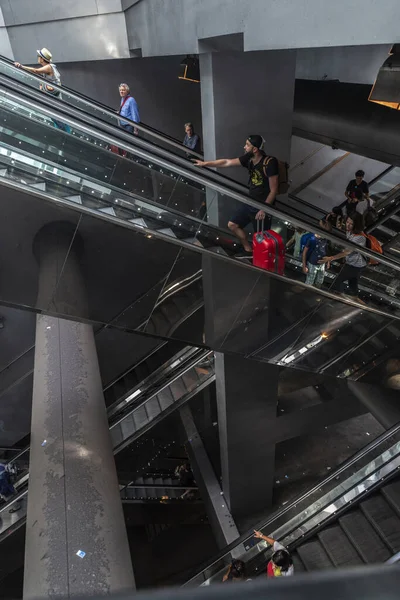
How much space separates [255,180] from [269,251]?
1.11 m

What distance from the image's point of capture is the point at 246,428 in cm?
A: 1174

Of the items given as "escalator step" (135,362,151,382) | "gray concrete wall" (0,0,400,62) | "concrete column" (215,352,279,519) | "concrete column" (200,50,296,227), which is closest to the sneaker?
"concrete column" (200,50,296,227)

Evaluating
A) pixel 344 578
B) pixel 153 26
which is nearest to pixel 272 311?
pixel 153 26

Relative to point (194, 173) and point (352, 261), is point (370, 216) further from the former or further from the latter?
point (194, 173)

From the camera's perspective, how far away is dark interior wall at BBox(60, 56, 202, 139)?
17.2 meters

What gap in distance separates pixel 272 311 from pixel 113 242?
306cm

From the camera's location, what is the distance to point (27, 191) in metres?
6.02

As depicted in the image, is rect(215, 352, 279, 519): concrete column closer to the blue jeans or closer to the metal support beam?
the metal support beam

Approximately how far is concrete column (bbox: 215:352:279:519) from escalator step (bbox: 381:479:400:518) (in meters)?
3.60

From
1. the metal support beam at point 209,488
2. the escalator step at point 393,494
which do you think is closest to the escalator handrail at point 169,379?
the metal support beam at point 209,488

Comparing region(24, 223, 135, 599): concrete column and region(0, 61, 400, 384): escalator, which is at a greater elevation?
region(0, 61, 400, 384): escalator

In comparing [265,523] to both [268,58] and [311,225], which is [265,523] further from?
[268,58]

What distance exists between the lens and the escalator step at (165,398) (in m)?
13.1

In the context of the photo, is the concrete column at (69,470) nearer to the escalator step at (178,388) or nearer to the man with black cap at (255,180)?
the man with black cap at (255,180)
